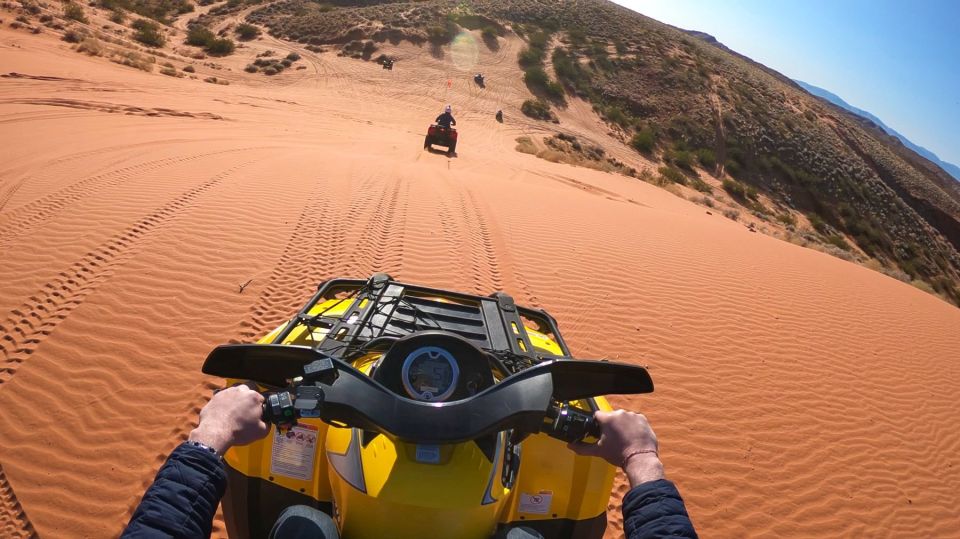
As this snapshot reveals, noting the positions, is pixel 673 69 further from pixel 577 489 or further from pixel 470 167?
pixel 577 489

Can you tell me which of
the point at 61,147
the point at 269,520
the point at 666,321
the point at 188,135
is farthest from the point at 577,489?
the point at 188,135

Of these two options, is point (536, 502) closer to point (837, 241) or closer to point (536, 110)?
point (837, 241)

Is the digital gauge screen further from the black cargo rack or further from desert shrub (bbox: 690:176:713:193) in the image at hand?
desert shrub (bbox: 690:176:713:193)

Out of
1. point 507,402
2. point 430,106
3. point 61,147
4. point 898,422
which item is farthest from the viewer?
point 430,106

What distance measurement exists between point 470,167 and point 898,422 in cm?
1189

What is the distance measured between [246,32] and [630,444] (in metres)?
40.8

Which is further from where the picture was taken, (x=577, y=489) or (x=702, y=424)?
(x=702, y=424)

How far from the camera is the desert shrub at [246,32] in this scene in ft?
115

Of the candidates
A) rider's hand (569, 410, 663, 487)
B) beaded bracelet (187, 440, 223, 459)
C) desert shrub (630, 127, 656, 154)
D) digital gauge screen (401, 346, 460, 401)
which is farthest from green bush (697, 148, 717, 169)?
beaded bracelet (187, 440, 223, 459)

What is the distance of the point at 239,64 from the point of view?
96.3 feet

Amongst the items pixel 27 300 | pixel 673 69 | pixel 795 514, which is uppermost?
pixel 673 69

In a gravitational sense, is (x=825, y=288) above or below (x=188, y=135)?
above

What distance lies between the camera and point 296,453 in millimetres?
2252

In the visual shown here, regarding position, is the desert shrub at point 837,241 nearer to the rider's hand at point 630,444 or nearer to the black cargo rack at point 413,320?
the black cargo rack at point 413,320
